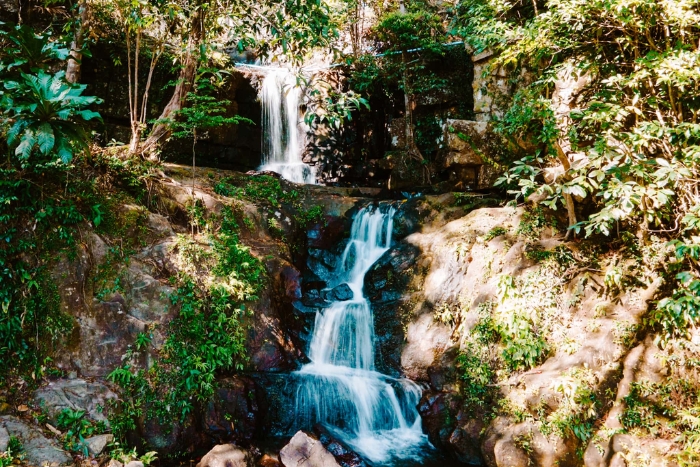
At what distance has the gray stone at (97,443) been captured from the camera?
5.06 meters

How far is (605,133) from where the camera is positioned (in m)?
5.31

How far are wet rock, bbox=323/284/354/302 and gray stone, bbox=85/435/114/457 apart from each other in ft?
15.4

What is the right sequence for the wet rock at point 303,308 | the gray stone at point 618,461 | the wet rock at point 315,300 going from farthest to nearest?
the wet rock at point 315,300
the wet rock at point 303,308
the gray stone at point 618,461

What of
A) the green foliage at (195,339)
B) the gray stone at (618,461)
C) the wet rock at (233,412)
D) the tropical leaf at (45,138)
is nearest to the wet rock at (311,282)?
the green foliage at (195,339)

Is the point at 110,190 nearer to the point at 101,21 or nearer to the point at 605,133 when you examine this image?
the point at 101,21

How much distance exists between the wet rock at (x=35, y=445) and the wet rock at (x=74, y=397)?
0.78 ft

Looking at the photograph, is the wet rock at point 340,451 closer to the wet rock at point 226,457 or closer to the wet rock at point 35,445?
the wet rock at point 226,457

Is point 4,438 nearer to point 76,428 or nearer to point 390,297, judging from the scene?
point 76,428

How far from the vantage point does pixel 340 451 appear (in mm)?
5906

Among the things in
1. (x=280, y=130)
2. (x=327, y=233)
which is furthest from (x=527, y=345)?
(x=280, y=130)

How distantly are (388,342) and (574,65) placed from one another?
17.5 feet

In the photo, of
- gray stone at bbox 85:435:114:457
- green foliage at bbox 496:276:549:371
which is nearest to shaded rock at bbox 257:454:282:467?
gray stone at bbox 85:435:114:457

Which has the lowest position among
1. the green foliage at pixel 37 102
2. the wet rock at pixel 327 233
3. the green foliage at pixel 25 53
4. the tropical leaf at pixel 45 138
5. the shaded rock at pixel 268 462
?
the shaded rock at pixel 268 462

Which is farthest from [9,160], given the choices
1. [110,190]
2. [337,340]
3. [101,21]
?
[101,21]
